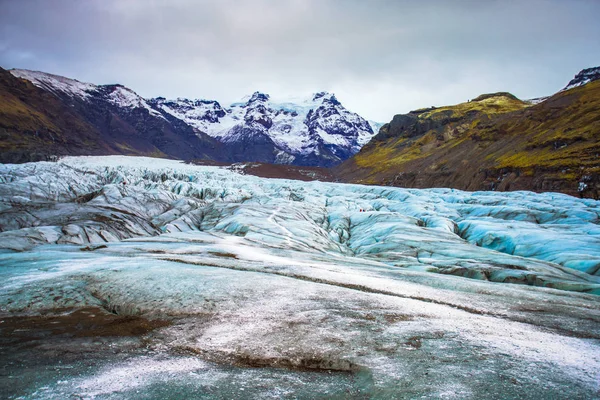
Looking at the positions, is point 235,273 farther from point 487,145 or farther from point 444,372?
point 487,145

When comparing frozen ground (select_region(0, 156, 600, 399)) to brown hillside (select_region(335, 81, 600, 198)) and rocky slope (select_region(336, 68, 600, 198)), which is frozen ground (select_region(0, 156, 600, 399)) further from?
brown hillside (select_region(335, 81, 600, 198))

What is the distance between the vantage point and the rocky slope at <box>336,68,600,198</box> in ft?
221

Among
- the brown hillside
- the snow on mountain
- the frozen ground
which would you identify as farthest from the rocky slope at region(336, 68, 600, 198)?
the snow on mountain

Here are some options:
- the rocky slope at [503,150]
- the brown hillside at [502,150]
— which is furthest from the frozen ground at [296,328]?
the brown hillside at [502,150]

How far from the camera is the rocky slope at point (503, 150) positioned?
67312 millimetres

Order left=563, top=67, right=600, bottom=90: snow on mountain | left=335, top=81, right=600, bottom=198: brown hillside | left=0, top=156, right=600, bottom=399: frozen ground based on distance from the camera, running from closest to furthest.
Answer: left=0, top=156, right=600, bottom=399: frozen ground → left=335, top=81, right=600, bottom=198: brown hillside → left=563, top=67, right=600, bottom=90: snow on mountain

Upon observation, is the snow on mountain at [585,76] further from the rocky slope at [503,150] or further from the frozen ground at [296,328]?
the frozen ground at [296,328]

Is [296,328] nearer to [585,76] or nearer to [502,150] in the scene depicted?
[502,150]

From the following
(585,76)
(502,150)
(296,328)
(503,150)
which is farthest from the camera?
(585,76)

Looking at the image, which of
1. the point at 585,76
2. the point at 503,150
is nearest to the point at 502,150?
the point at 503,150

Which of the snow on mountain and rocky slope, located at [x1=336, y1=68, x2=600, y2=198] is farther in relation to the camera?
the snow on mountain

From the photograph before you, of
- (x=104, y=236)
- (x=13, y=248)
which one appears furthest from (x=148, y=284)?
(x=104, y=236)

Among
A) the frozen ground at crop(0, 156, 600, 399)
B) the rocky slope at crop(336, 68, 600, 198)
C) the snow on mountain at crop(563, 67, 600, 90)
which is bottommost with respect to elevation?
the frozen ground at crop(0, 156, 600, 399)

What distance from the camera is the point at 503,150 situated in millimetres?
88875
